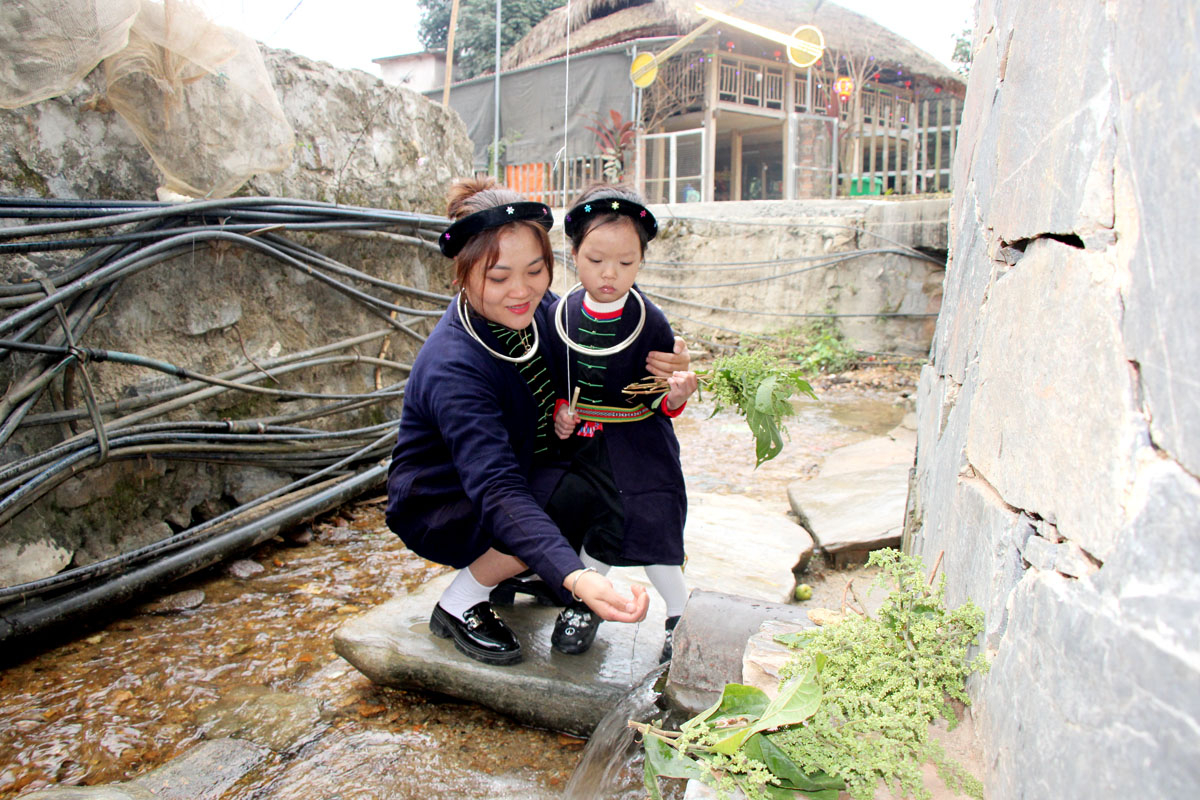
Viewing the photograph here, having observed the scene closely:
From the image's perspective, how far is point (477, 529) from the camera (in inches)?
84.5

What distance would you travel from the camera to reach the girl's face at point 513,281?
1.99 meters

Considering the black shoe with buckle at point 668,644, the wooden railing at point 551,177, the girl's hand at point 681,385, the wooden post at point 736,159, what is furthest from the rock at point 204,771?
the wooden post at point 736,159

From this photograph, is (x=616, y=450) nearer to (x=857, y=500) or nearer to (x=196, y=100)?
(x=857, y=500)

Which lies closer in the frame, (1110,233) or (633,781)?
(1110,233)

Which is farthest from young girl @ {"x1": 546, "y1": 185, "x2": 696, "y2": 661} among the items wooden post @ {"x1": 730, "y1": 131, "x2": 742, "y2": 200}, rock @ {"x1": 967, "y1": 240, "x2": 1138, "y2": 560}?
wooden post @ {"x1": 730, "y1": 131, "x2": 742, "y2": 200}

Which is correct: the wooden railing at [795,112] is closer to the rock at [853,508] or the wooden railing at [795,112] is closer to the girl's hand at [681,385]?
the rock at [853,508]

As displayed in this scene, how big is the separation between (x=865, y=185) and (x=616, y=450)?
1106 cm

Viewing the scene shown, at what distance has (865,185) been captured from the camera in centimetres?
1196

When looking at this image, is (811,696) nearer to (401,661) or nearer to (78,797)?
(401,661)

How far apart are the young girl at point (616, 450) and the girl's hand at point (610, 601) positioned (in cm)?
58

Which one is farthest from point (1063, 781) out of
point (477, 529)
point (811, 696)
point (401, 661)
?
point (401, 661)

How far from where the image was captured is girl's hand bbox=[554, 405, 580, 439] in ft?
7.30

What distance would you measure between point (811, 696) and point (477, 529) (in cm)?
116

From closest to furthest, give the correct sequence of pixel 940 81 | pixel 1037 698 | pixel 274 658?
pixel 1037 698
pixel 274 658
pixel 940 81
